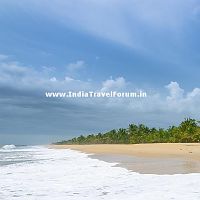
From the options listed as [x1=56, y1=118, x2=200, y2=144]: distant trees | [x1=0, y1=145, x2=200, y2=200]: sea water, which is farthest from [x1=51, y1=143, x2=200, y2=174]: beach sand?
[x1=56, y1=118, x2=200, y2=144]: distant trees

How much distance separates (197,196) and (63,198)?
11.0ft

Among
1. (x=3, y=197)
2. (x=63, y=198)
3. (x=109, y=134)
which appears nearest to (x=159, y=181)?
(x=63, y=198)

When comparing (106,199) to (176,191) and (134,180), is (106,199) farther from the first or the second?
(134,180)

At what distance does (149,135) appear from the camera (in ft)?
383

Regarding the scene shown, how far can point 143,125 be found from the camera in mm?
128125

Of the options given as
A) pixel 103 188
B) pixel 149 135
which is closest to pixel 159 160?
pixel 103 188

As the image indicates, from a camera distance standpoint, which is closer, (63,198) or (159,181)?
(63,198)

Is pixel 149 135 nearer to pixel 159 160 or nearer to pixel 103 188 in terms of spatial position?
pixel 159 160

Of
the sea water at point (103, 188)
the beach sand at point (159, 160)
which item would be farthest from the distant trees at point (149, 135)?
the sea water at point (103, 188)

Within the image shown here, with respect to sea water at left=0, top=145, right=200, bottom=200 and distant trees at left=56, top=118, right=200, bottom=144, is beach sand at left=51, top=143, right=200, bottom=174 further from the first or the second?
distant trees at left=56, top=118, right=200, bottom=144

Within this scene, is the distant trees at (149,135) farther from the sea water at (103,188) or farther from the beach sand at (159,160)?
the sea water at (103,188)

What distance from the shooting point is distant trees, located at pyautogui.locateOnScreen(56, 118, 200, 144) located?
285ft

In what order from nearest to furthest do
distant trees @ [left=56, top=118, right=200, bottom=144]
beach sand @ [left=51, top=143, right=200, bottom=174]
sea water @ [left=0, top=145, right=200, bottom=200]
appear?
sea water @ [left=0, top=145, right=200, bottom=200], beach sand @ [left=51, top=143, right=200, bottom=174], distant trees @ [left=56, top=118, right=200, bottom=144]

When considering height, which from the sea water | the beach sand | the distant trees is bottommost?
the sea water
